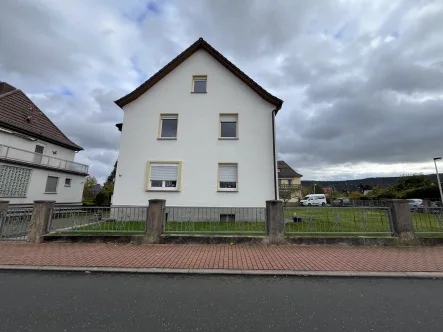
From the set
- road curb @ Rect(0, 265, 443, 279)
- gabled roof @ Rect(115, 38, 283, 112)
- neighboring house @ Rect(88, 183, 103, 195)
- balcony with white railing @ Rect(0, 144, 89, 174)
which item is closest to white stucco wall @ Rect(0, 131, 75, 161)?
balcony with white railing @ Rect(0, 144, 89, 174)

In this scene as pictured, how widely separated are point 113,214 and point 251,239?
514cm

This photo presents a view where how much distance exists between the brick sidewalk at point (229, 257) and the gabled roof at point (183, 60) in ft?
30.8

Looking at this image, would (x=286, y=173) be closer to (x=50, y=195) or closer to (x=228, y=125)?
(x=228, y=125)

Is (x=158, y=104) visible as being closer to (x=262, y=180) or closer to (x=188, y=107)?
(x=188, y=107)

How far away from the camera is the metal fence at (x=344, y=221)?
310 inches

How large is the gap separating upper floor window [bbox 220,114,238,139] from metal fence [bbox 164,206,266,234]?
21.0ft

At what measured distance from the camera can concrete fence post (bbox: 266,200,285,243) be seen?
771 cm

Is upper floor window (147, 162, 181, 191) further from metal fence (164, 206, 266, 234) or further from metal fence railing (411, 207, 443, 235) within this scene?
metal fence railing (411, 207, 443, 235)

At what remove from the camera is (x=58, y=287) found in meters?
4.46

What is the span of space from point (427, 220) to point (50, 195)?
26979 millimetres

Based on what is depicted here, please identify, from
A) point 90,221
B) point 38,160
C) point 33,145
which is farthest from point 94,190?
point 90,221

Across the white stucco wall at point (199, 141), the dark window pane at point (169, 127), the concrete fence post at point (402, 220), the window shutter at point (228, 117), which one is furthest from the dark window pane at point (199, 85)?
the concrete fence post at point (402, 220)

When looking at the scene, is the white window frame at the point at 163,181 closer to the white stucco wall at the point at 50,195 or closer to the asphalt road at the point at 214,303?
the asphalt road at the point at 214,303

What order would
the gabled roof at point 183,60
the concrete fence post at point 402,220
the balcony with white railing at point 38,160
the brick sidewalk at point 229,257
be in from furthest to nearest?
1. the balcony with white railing at point 38,160
2. the gabled roof at point 183,60
3. the concrete fence post at point 402,220
4. the brick sidewalk at point 229,257
